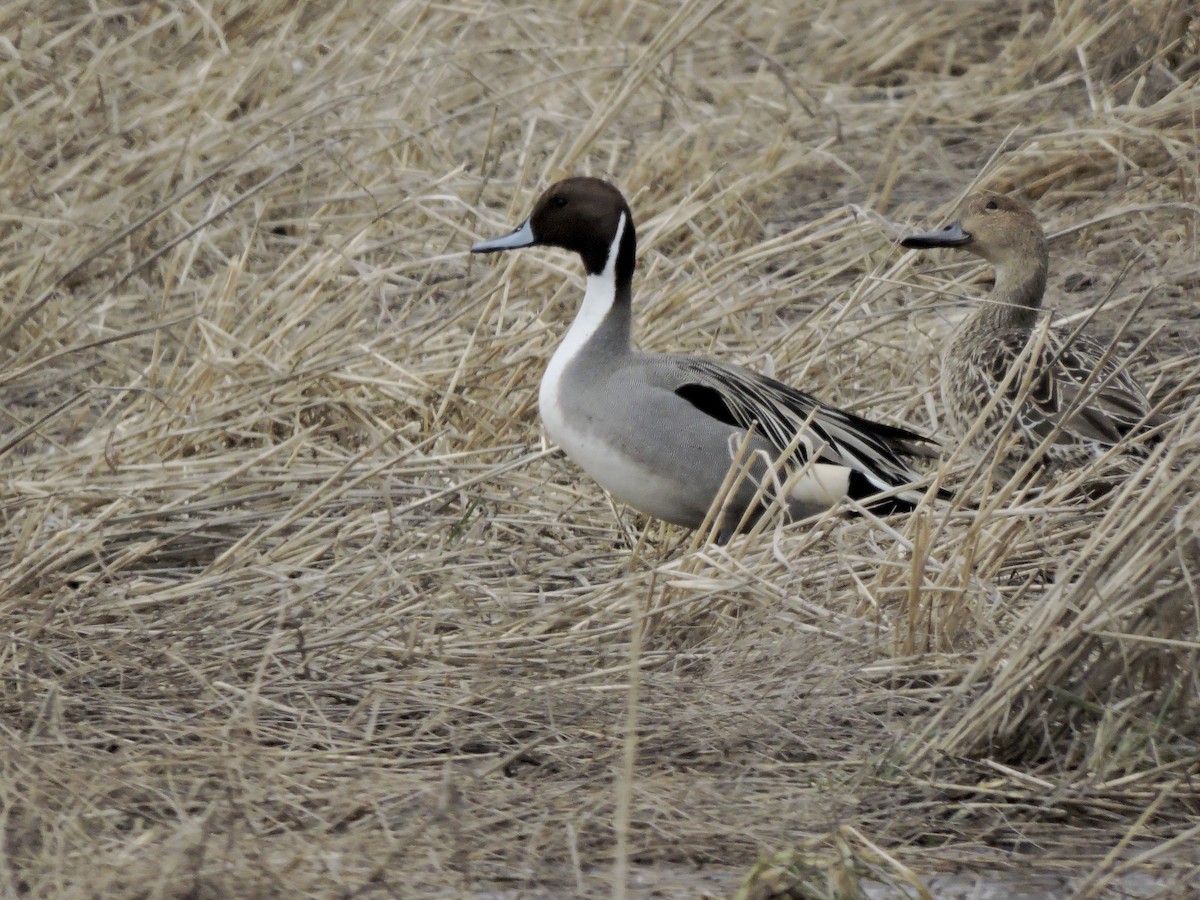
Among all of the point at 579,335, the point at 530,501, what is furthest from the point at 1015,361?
the point at 530,501

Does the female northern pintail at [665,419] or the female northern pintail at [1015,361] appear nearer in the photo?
the female northern pintail at [665,419]

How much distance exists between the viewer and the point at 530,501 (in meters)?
3.75

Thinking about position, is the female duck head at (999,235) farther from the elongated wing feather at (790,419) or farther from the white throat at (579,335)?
the white throat at (579,335)

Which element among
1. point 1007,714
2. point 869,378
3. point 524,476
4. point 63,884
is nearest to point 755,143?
point 869,378

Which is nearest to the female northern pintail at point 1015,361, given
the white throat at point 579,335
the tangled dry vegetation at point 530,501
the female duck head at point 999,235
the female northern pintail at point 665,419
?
the female duck head at point 999,235

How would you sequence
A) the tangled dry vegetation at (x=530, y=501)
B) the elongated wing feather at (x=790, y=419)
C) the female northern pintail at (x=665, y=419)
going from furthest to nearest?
the elongated wing feather at (x=790, y=419) → the female northern pintail at (x=665, y=419) → the tangled dry vegetation at (x=530, y=501)

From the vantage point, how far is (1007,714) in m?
2.46

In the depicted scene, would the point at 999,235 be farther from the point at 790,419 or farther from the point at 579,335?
the point at 579,335

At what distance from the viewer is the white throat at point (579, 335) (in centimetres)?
351

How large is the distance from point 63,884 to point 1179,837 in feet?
4.50

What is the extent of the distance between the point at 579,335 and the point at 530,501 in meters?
0.39

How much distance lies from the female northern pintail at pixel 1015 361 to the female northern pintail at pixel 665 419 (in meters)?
0.25

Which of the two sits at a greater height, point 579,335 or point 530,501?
point 579,335

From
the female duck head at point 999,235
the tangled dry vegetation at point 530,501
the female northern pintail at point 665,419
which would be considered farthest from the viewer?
the female duck head at point 999,235
